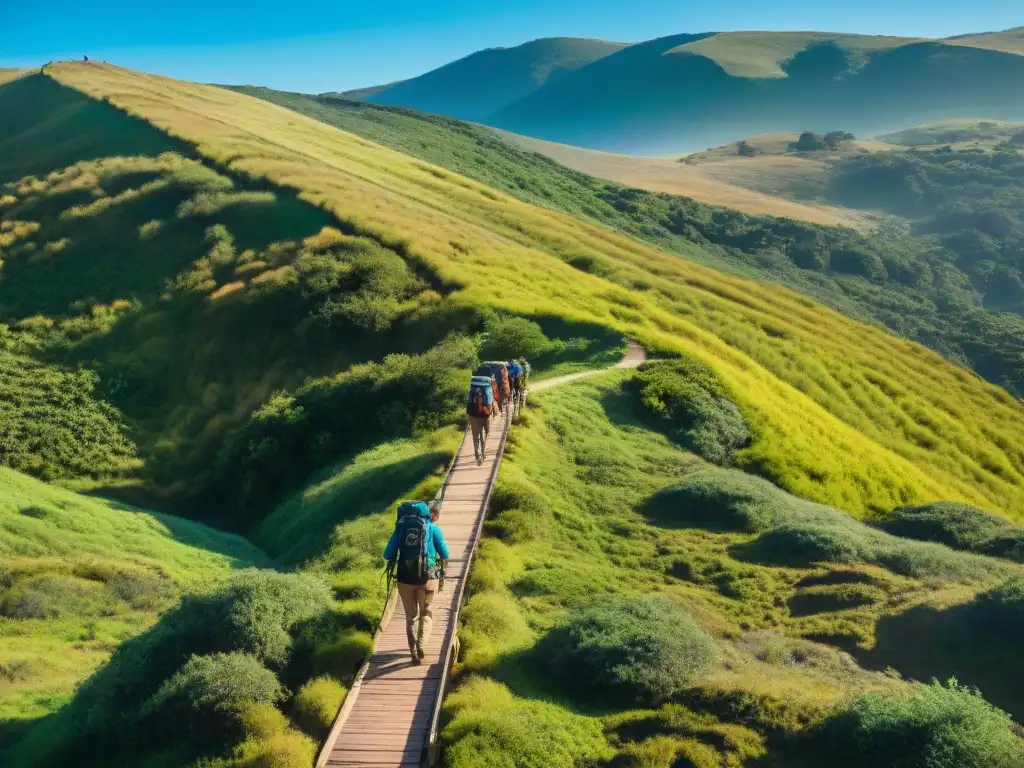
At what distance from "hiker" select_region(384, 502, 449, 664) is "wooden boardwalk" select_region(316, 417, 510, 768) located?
36cm

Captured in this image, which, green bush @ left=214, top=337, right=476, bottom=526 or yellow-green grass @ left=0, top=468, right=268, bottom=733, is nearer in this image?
yellow-green grass @ left=0, top=468, right=268, bottom=733

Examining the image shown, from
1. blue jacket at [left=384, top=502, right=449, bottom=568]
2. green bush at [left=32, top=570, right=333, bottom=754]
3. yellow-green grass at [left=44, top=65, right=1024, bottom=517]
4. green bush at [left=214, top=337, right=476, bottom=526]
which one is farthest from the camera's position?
yellow-green grass at [left=44, top=65, right=1024, bottom=517]

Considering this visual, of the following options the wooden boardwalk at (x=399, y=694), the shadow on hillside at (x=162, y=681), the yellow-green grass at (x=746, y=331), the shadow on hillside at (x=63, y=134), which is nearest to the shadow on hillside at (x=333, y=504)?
the wooden boardwalk at (x=399, y=694)

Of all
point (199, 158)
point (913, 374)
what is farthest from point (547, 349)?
point (199, 158)

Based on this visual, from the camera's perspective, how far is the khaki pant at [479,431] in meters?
17.5

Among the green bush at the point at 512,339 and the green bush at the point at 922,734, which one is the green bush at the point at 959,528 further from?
the green bush at the point at 512,339

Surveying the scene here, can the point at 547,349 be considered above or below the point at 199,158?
below

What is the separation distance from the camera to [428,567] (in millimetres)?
10523

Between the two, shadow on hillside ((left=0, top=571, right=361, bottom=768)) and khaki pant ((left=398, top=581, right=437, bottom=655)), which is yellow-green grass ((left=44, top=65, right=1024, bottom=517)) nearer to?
khaki pant ((left=398, top=581, right=437, bottom=655))

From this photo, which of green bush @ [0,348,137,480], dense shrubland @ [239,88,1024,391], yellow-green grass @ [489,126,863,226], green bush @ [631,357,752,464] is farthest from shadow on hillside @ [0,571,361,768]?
yellow-green grass @ [489,126,863,226]

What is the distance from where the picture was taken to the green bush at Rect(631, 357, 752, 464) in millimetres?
24812

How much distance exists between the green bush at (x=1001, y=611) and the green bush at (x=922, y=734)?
14.0 feet

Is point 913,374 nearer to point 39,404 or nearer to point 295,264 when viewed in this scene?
point 295,264

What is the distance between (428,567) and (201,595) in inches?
150
